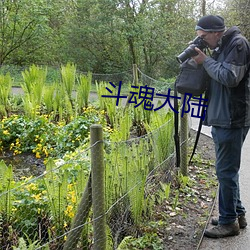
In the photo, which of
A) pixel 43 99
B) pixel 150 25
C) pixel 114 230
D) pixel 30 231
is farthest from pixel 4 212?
pixel 150 25

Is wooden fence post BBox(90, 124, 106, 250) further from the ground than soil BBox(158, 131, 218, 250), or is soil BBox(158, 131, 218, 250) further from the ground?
wooden fence post BBox(90, 124, 106, 250)

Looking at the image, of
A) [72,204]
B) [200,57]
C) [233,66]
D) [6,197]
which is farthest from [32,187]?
[233,66]

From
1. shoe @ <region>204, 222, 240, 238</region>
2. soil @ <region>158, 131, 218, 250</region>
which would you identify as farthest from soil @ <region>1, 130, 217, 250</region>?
shoe @ <region>204, 222, 240, 238</region>

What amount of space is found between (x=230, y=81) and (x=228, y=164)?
2.40 feet

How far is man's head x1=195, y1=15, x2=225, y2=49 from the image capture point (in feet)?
9.77

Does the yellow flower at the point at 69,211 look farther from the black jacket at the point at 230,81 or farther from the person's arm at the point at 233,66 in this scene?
the person's arm at the point at 233,66

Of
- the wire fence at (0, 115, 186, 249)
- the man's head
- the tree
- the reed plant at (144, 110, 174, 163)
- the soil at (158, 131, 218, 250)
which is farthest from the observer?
the tree

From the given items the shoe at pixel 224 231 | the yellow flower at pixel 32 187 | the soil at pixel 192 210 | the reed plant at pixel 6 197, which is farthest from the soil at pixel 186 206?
the reed plant at pixel 6 197

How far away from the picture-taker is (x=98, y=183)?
2.37 m

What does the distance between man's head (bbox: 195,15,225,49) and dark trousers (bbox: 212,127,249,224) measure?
2.41 ft

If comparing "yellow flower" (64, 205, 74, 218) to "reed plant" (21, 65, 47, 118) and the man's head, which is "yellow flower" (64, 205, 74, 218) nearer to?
the man's head

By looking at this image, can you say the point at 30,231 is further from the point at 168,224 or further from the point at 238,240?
the point at 238,240

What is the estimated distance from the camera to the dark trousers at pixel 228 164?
120 inches

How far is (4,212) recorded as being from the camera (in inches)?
115
